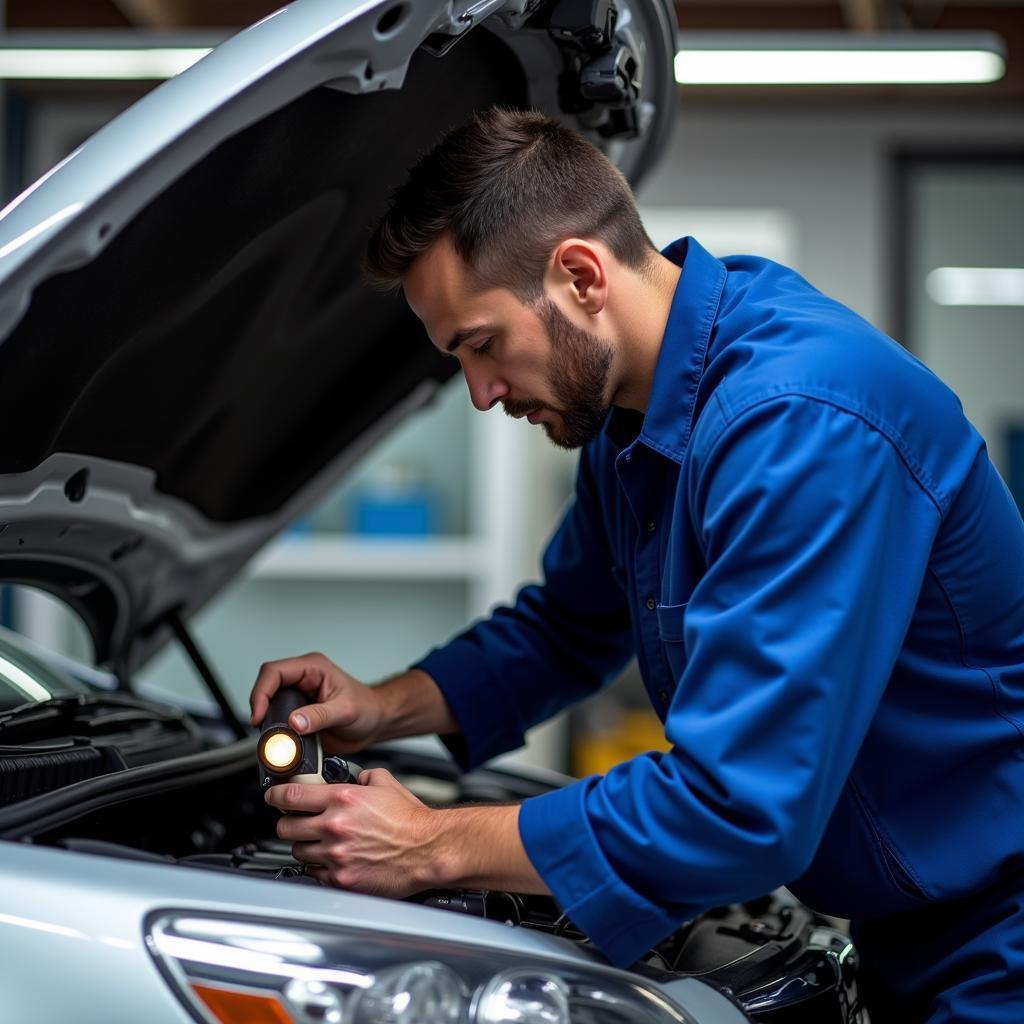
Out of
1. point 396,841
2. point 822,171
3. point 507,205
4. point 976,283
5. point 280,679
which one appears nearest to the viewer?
point 396,841

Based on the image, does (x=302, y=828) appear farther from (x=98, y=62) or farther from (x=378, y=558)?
(x=378, y=558)

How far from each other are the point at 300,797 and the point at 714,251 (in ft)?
13.7

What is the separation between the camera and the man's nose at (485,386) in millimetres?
1360

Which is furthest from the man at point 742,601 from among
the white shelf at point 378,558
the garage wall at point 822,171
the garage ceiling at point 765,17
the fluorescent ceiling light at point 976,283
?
the fluorescent ceiling light at point 976,283

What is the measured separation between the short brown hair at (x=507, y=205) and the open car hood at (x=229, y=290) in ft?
0.40

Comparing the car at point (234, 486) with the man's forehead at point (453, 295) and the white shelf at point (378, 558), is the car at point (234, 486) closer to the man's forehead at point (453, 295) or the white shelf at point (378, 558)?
the man's forehead at point (453, 295)

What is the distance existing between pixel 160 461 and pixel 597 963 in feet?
3.45

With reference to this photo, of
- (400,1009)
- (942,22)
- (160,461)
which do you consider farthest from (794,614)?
Answer: (942,22)

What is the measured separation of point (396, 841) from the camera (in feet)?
3.84

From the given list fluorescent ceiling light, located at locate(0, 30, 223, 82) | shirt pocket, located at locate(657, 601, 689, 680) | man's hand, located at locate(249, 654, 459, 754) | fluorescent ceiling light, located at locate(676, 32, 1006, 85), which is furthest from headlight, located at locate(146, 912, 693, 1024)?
fluorescent ceiling light, located at locate(0, 30, 223, 82)

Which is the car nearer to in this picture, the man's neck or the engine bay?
the engine bay

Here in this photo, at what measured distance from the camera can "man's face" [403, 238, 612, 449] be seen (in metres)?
1.31

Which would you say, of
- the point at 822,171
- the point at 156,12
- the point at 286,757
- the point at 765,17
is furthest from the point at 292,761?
the point at 822,171

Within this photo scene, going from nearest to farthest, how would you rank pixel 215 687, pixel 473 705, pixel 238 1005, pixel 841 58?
pixel 238 1005 < pixel 473 705 < pixel 215 687 < pixel 841 58
